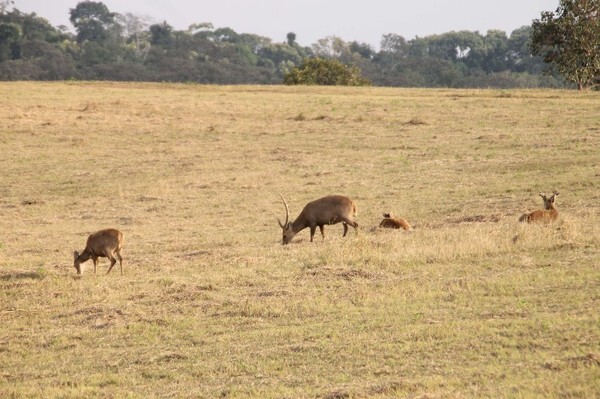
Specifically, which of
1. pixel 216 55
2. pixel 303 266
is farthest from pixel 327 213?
pixel 216 55

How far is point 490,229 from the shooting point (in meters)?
16.3

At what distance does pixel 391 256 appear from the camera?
14.8 metres

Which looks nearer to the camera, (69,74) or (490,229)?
(490,229)

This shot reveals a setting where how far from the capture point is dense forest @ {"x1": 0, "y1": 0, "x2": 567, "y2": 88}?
3155 inches

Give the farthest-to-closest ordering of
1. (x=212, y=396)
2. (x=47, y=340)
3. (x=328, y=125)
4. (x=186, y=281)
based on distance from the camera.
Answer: (x=328, y=125)
(x=186, y=281)
(x=47, y=340)
(x=212, y=396)

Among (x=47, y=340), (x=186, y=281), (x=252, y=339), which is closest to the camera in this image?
(x=252, y=339)

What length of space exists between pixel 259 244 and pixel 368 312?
6459 mm

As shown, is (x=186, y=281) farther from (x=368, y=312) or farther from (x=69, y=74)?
(x=69, y=74)

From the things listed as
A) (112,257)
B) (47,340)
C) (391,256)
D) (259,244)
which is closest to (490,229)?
(391,256)

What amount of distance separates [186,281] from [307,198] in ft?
32.2

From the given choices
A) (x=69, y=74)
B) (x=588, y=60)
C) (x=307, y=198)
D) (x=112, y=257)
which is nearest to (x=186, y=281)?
(x=112, y=257)

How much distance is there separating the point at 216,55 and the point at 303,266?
80575 mm

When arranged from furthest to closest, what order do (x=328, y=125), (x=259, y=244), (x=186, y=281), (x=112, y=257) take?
1. (x=328, y=125)
2. (x=259, y=244)
3. (x=112, y=257)
4. (x=186, y=281)

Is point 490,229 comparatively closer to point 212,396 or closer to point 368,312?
point 368,312
